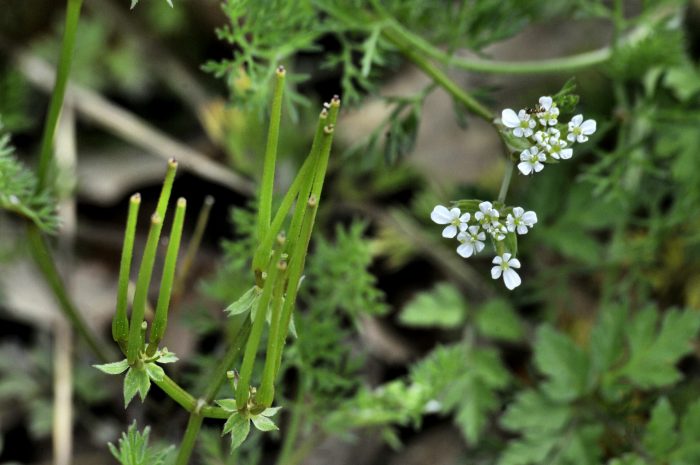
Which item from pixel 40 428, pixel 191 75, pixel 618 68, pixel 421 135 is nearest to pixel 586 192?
pixel 618 68

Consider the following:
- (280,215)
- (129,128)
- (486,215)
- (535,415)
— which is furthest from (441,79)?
(129,128)

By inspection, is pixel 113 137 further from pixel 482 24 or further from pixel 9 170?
pixel 482 24

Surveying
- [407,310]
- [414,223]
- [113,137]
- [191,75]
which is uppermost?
[191,75]

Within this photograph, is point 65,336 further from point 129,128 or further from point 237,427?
point 237,427

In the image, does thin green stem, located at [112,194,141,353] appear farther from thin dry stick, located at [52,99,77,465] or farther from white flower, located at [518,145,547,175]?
thin dry stick, located at [52,99,77,465]

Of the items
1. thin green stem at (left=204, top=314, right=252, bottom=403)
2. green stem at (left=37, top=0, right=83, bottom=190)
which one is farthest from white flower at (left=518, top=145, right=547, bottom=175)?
green stem at (left=37, top=0, right=83, bottom=190)
